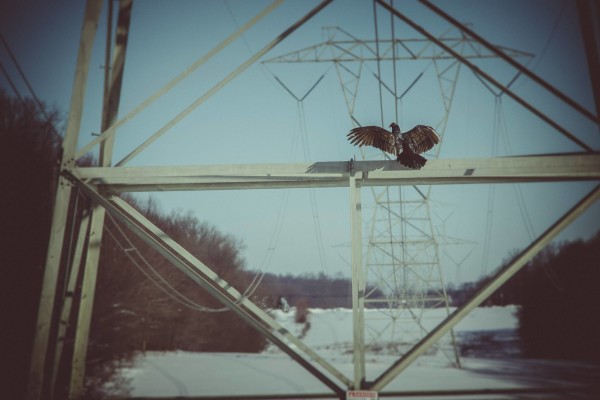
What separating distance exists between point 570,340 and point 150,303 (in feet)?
74.4

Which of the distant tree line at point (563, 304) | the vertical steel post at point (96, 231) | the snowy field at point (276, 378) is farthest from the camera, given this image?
the distant tree line at point (563, 304)

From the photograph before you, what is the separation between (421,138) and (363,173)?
0.77 m

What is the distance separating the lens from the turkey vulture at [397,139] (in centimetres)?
398

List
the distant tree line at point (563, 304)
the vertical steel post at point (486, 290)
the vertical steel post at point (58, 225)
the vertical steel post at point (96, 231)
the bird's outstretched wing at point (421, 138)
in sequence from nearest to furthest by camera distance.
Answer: the vertical steel post at point (486, 290), the vertical steel post at point (58, 225), the bird's outstretched wing at point (421, 138), the vertical steel post at point (96, 231), the distant tree line at point (563, 304)

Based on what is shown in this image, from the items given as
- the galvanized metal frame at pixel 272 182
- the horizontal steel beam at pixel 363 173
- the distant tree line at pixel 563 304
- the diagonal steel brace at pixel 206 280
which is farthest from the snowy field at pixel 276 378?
the distant tree line at pixel 563 304

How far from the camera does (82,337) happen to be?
4652 millimetres

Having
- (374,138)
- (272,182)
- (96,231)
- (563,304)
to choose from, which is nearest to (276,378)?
(96,231)

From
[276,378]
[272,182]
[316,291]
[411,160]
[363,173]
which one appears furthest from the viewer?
[316,291]

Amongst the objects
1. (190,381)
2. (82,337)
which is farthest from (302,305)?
(82,337)

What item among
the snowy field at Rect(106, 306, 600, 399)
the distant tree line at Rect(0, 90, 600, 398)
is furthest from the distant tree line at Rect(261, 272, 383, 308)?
the snowy field at Rect(106, 306, 600, 399)

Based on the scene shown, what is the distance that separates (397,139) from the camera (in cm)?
400

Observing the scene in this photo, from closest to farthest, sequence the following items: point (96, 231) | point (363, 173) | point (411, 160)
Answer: point (411, 160) → point (363, 173) → point (96, 231)

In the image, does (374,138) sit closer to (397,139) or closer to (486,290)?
(397,139)

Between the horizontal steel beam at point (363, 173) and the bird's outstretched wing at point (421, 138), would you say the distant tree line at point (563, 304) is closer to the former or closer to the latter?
the horizontal steel beam at point (363, 173)
